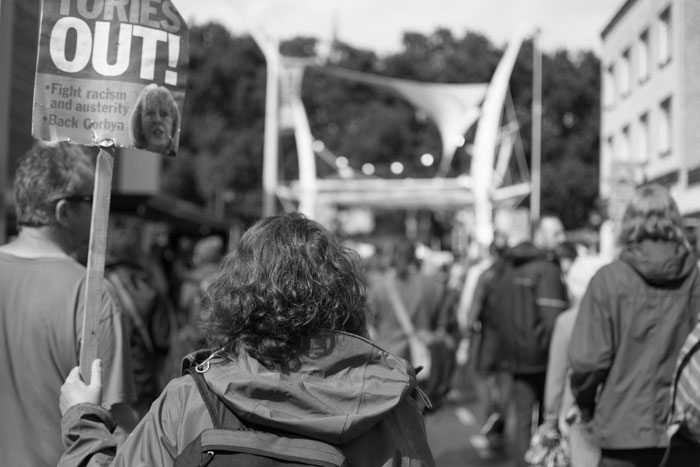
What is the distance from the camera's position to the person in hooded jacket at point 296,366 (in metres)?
1.78

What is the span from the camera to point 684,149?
4.47 metres

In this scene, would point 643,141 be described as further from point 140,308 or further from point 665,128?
point 140,308

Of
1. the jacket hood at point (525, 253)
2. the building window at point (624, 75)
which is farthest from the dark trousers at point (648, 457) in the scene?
the building window at point (624, 75)

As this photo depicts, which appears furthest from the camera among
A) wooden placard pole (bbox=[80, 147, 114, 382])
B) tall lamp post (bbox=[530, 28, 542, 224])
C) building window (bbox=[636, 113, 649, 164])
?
tall lamp post (bbox=[530, 28, 542, 224])

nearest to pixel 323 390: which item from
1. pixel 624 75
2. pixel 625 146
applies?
pixel 624 75

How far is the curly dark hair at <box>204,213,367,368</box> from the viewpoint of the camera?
6.15 feet

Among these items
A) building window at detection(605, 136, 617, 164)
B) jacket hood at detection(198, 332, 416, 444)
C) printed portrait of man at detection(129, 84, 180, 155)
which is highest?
building window at detection(605, 136, 617, 164)

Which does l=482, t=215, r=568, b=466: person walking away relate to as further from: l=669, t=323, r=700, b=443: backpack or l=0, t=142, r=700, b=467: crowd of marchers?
l=669, t=323, r=700, b=443: backpack

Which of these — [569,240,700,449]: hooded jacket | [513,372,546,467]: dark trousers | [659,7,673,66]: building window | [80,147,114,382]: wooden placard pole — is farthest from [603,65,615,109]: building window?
[80,147,114,382]: wooden placard pole

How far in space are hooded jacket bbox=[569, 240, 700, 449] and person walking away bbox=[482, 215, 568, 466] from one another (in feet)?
8.51

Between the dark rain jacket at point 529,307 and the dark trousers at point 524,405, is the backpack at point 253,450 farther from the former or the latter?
the dark trousers at point 524,405

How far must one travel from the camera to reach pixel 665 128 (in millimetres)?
5238

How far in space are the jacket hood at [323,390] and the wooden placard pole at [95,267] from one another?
26.1 inches

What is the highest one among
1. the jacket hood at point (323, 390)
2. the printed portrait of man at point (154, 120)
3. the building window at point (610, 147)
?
the building window at point (610, 147)
